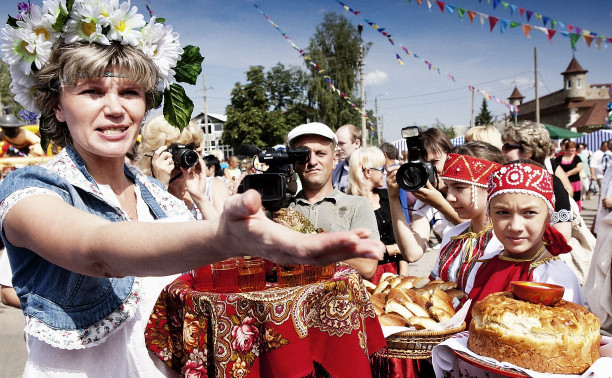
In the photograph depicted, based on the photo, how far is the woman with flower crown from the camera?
3.74 ft

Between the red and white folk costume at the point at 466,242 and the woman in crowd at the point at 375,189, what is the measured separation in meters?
1.30

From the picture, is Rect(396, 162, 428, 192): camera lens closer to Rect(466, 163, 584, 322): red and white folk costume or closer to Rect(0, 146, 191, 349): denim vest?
Rect(466, 163, 584, 322): red and white folk costume

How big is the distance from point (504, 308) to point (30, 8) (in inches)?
79.2

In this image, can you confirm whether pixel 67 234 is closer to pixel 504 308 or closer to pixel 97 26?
pixel 97 26

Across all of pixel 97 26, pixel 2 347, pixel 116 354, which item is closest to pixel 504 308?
pixel 116 354

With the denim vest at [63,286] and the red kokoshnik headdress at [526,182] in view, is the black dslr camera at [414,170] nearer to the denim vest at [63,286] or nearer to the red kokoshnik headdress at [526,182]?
the red kokoshnik headdress at [526,182]

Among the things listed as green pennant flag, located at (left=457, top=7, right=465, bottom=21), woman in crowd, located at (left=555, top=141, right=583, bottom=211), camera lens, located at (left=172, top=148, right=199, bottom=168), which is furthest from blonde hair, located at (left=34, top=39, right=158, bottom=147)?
woman in crowd, located at (left=555, top=141, right=583, bottom=211)

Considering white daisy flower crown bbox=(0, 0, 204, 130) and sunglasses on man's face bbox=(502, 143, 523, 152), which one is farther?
sunglasses on man's face bbox=(502, 143, 523, 152)

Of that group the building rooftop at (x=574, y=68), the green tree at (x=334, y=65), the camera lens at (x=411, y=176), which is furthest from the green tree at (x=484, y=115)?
the camera lens at (x=411, y=176)

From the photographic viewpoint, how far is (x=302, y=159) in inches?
89.5

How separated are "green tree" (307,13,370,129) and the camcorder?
33755 millimetres

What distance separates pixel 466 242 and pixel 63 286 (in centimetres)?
216

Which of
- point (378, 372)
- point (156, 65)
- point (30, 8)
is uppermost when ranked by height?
point (30, 8)

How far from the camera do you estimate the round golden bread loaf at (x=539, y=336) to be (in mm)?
1644
